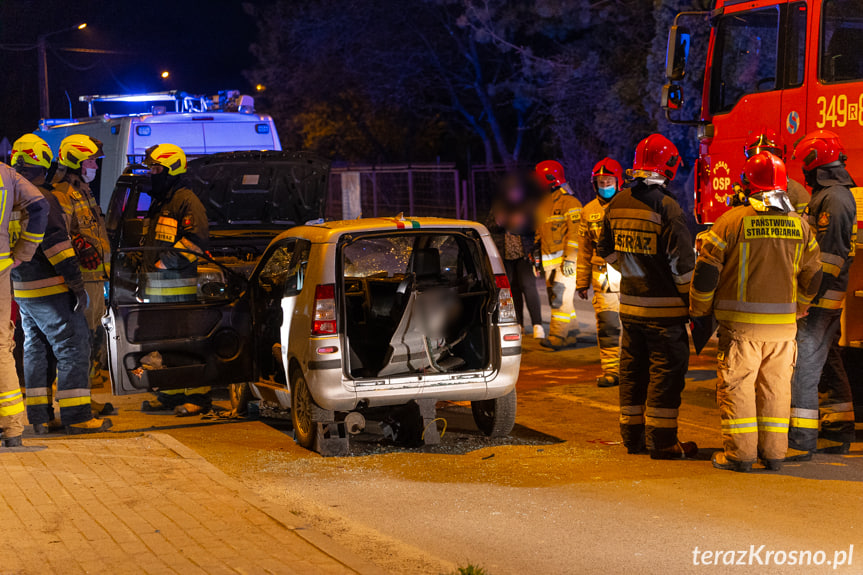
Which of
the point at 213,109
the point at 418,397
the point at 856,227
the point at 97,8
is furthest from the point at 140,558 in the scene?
the point at 97,8

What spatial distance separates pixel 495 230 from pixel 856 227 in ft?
19.4

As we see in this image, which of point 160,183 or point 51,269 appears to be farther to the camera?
point 160,183

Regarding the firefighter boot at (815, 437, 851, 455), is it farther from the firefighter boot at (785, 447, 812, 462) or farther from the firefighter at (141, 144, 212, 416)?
the firefighter at (141, 144, 212, 416)

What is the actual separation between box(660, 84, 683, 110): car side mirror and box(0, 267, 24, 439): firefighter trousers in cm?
570

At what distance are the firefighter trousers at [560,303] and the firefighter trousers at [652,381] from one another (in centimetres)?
441

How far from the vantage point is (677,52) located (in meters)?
9.66

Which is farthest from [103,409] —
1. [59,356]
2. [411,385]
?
[411,385]

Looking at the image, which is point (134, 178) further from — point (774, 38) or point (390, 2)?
point (390, 2)

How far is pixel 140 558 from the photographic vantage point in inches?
194

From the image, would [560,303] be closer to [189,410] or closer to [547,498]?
[189,410]

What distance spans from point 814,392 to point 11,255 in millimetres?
5317

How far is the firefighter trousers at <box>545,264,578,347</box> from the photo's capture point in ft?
38.5

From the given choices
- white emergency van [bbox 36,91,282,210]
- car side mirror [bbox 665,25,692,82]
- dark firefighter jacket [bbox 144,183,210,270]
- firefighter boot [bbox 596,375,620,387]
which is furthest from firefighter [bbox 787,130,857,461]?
white emergency van [bbox 36,91,282,210]

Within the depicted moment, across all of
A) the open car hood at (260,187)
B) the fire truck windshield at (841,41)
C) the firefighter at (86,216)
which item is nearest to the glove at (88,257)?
the firefighter at (86,216)
